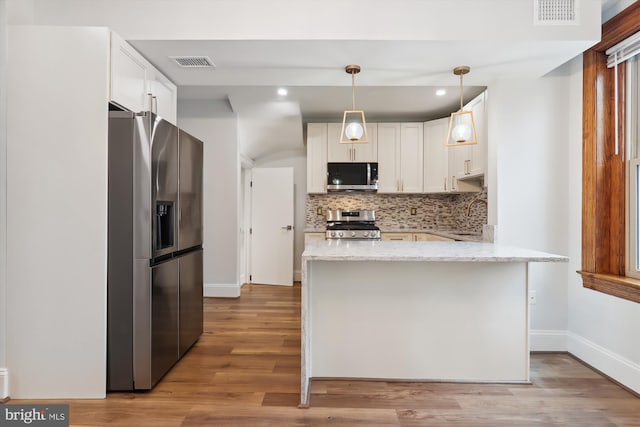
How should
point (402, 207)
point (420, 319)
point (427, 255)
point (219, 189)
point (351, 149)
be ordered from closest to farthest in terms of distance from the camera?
1. point (427, 255)
2. point (420, 319)
3. point (219, 189)
4. point (351, 149)
5. point (402, 207)

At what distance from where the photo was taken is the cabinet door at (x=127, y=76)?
2314mm

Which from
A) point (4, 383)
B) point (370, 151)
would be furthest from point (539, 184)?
point (4, 383)

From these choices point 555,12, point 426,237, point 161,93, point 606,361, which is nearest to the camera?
point 555,12

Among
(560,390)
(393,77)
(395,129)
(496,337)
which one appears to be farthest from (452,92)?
(560,390)

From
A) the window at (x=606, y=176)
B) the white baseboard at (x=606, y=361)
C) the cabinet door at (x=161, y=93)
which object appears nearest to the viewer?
the white baseboard at (x=606, y=361)

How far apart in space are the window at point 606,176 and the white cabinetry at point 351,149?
8.81 ft

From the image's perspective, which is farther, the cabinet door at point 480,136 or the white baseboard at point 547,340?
the cabinet door at point 480,136

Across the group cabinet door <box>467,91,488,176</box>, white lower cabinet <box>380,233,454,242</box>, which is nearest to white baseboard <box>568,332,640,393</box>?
cabinet door <box>467,91,488,176</box>

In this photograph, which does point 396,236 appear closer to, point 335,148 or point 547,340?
point 335,148

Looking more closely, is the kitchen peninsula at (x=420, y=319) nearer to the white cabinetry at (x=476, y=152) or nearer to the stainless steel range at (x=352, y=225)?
the white cabinetry at (x=476, y=152)

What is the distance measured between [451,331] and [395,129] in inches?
132

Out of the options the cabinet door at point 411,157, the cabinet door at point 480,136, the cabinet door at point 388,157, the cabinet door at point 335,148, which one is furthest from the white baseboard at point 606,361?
the cabinet door at point 335,148

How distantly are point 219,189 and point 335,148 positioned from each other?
5.49ft

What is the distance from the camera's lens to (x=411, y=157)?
5.23 m
